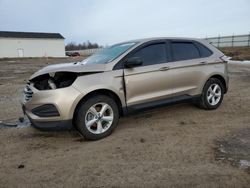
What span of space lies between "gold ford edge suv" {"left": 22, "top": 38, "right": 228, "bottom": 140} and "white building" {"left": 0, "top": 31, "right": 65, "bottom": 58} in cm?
5594

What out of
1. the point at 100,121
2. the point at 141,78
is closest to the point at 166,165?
the point at 100,121

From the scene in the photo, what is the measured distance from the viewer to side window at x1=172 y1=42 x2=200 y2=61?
576 centimetres

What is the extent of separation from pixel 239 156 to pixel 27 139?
3.64 metres

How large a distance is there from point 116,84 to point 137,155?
1.39 meters

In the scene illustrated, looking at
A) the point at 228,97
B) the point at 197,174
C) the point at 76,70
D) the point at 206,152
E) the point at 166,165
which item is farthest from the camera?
the point at 228,97

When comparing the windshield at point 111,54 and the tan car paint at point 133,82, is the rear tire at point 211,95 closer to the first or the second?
the tan car paint at point 133,82

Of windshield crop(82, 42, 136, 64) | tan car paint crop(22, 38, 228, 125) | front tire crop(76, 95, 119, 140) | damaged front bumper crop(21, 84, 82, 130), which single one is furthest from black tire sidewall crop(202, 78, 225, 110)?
damaged front bumper crop(21, 84, 82, 130)

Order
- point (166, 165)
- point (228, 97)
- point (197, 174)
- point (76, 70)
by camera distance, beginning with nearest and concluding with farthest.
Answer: point (197, 174) → point (166, 165) → point (76, 70) → point (228, 97)

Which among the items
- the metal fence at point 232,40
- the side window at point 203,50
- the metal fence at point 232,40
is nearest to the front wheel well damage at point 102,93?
the side window at point 203,50

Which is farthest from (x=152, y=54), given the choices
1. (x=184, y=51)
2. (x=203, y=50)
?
(x=203, y=50)

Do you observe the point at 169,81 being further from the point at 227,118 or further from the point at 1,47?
the point at 1,47

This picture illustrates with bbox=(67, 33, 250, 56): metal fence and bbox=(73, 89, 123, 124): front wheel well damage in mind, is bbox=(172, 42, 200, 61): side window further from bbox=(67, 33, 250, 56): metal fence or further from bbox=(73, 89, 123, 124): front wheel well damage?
bbox=(67, 33, 250, 56): metal fence

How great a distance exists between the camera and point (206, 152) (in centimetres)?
404

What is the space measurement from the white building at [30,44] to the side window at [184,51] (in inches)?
2208
